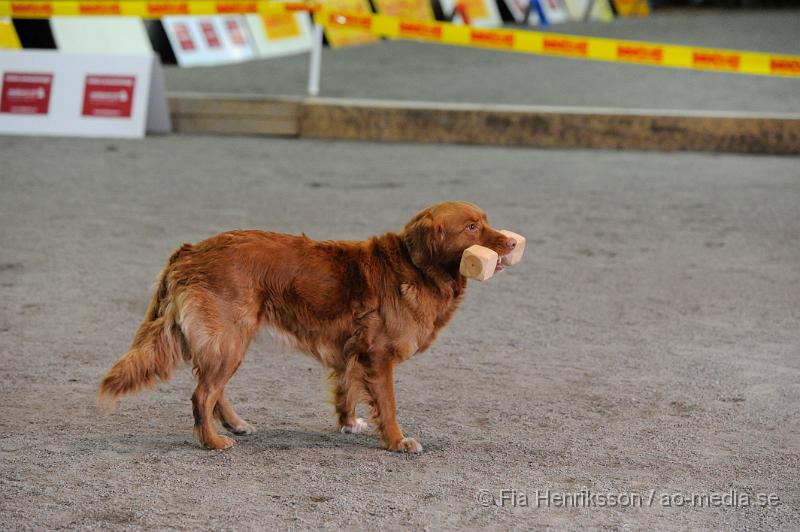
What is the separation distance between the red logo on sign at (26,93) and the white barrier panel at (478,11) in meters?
11.1

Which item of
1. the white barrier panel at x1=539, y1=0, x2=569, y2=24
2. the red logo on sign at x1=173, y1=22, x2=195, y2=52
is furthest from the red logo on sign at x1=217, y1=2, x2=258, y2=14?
the white barrier panel at x1=539, y1=0, x2=569, y2=24

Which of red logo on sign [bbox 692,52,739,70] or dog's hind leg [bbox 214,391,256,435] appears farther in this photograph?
red logo on sign [bbox 692,52,739,70]

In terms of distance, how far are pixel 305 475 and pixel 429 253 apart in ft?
2.88

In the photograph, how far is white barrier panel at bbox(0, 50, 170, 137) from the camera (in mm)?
10812

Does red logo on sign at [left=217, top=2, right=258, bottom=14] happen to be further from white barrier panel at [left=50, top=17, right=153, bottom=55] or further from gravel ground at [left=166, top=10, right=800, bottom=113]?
white barrier panel at [left=50, top=17, right=153, bottom=55]

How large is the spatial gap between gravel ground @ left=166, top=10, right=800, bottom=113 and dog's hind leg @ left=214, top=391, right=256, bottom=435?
→ 30.0ft

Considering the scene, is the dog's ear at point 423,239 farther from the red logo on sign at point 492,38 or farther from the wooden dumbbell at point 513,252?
the red logo on sign at point 492,38

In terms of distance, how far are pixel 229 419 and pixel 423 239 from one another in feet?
3.15

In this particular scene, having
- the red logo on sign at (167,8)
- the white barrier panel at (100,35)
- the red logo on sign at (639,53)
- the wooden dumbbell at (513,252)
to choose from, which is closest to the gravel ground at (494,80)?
the white barrier panel at (100,35)

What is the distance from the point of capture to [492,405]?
4164mm

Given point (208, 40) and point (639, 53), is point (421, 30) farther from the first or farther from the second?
point (208, 40)

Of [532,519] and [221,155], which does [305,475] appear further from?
[221,155]

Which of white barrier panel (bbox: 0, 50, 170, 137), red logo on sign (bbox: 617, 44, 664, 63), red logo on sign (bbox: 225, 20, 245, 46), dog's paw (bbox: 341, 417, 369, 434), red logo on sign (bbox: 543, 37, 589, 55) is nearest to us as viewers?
dog's paw (bbox: 341, 417, 369, 434)

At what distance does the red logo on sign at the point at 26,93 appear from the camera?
10.9 m
